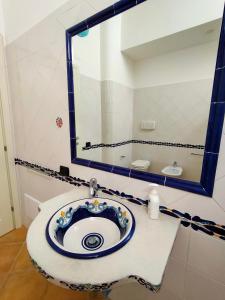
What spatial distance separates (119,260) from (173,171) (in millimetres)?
501

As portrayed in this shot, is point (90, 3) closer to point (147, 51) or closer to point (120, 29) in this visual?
point (120, 29)

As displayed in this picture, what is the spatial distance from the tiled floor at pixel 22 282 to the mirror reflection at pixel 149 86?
3.37ft

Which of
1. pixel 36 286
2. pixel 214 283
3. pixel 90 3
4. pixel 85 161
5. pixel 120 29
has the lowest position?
pixel 36 286

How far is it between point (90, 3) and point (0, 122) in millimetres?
1359

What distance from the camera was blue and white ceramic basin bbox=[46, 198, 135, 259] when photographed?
0.75m

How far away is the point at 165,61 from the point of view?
0.85m

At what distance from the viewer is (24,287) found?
1.28 m

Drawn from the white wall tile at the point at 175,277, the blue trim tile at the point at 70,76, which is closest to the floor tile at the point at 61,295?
the white wall tile at the point at 175,277

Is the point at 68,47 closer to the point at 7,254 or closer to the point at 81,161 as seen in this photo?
the point at 81,161

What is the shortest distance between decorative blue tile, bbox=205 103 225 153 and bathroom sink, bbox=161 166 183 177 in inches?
7.1

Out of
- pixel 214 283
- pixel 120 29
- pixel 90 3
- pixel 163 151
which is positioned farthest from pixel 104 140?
pixel 214 283

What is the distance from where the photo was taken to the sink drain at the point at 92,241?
2.50 ft

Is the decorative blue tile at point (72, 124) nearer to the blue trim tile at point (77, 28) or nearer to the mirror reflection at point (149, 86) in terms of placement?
the mirror reflection at point (149, 86)

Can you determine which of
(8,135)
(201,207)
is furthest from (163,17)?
(8,135)
